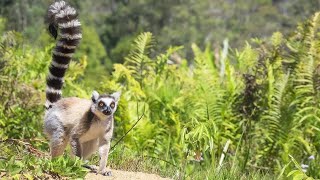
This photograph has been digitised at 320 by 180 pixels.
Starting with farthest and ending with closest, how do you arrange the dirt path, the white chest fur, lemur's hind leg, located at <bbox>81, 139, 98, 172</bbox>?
lemur's hind leg, located at <bbox>81, 139, 98, 172</bbox> → the white chest fur → the dirt path

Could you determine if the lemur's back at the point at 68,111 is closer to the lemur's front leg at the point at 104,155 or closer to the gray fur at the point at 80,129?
the gray fur at the point at 80,129

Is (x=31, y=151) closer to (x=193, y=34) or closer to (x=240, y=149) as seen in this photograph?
(x=240, y=149)

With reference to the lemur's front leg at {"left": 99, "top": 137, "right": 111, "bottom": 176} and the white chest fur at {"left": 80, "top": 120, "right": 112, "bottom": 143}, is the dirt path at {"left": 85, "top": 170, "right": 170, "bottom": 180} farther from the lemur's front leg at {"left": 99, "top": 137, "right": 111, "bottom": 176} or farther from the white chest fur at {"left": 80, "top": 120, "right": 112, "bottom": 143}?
the white chest fur at {"left": 80, "top": 120, "right": 112, "bottom": 143}

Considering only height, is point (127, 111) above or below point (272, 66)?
below

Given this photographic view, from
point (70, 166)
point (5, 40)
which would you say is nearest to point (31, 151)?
point (70, 166)

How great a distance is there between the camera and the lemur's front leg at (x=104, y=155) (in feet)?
19.4

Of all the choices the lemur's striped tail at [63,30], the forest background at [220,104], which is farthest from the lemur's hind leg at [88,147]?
the forest background at [220,104]

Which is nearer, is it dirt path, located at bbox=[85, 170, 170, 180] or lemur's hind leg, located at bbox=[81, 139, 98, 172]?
dirt path, located at bbox=[85, 170, 170, 180]

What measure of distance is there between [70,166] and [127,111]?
4841 mm

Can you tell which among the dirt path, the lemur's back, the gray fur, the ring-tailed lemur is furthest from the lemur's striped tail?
the dirt path

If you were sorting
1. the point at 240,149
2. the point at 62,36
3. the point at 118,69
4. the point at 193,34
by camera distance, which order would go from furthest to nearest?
the point at 193,34 < the point at 118,69 < the point at 240,149 < the point at 62,36

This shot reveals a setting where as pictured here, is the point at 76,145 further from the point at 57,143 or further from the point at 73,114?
the point at 73,114

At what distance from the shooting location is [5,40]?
35.7ft

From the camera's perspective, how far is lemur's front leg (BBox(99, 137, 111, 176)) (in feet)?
19.4
